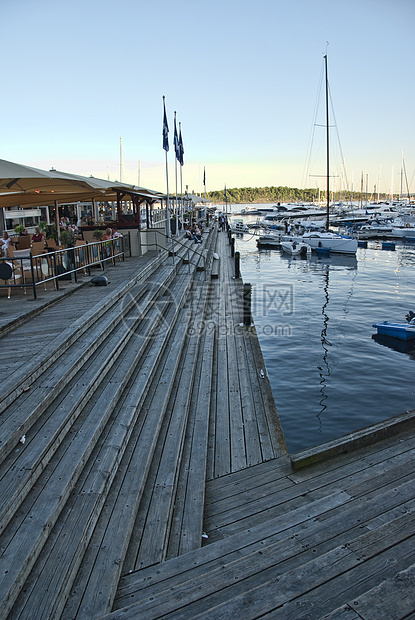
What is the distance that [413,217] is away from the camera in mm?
55688

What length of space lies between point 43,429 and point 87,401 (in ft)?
3.04

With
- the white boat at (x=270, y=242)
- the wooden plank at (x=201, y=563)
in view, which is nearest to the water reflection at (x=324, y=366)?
the wooden plank at (x=201, y=563)

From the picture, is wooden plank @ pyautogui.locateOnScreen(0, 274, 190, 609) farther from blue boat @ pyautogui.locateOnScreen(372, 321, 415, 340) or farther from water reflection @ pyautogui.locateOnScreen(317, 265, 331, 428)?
blue boat @ pyautogui.locateOnScreen(372, 321, 415, 340)

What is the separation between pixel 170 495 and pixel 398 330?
11.4 meters

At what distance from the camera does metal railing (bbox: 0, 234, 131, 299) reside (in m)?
8.47

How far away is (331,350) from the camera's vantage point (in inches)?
492

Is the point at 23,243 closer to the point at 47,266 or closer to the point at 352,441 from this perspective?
the point at 47,266

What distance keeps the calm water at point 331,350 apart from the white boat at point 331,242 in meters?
8.10

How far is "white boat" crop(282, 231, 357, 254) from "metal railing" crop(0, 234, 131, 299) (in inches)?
1107

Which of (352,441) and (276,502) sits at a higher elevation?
(352,441)

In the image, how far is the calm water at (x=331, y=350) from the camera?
27.9 feet

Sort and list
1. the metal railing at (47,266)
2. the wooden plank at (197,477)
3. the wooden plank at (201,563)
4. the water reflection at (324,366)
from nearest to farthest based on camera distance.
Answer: the wooden plank at (201,563)
the wooden plank at (197,477)
the metal railing at (47,266)
the water reflection at (324,366)

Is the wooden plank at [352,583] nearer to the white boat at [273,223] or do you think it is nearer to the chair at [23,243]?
the chair at [23,243]

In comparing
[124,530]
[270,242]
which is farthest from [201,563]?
[270,242]
